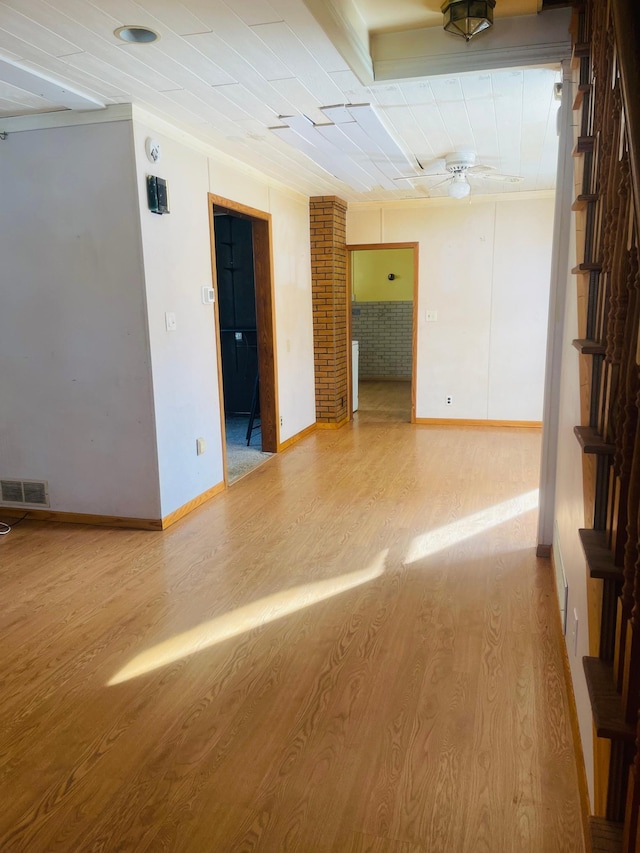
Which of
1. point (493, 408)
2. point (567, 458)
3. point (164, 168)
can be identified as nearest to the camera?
point (567, 458)

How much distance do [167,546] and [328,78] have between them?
8.71 feet

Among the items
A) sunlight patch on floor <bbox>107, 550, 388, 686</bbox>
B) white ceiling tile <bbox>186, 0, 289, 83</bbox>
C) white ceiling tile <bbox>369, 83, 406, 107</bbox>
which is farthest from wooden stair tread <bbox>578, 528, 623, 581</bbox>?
white ceiling tile <bbox>369, 83, 406, 107</bbox>

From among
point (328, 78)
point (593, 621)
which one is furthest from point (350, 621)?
point (328, 78)

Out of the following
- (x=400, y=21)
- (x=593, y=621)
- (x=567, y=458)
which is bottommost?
(x=593, y=621)

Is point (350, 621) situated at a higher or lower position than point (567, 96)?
lower

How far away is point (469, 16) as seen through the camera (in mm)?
2551

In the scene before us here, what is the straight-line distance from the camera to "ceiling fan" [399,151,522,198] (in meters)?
4.63

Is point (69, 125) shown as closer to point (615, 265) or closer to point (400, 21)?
point (400, 21)

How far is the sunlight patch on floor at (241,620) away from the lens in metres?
2.42

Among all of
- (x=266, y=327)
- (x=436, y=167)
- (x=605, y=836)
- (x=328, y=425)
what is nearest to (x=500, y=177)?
(x=436, y=167)

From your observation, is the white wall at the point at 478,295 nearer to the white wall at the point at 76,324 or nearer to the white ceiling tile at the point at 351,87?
the white ceiling tile at the point at 351,87

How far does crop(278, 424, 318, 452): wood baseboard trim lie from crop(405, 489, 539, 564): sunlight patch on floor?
7.70 feet

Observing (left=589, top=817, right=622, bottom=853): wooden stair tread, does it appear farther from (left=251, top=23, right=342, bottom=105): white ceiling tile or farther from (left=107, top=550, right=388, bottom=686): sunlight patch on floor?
(left=251, top=23, right=342, bottom=105): white ceiling tile

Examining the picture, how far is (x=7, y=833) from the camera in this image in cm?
163
